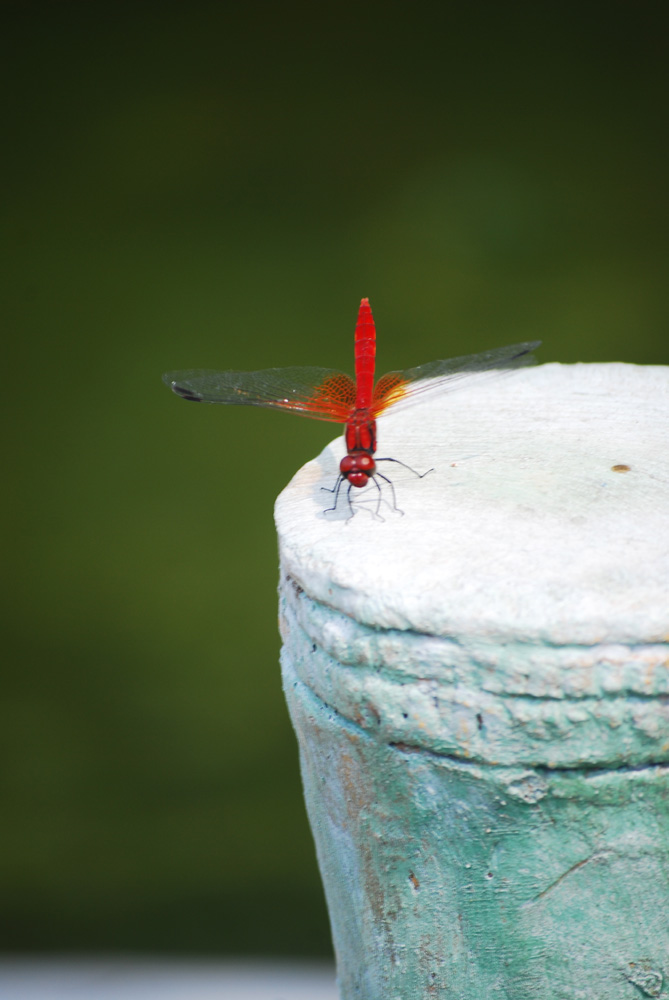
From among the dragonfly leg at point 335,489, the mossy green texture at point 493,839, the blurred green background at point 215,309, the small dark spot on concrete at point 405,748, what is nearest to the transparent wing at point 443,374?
the dragonfly leg at point 335,489

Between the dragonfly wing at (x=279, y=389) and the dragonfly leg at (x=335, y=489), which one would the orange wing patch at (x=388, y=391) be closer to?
the dragonfly wing at (x=279, y=389)

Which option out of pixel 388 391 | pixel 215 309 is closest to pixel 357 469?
pixel 388 391

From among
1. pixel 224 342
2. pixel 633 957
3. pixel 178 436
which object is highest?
pixel 224 342

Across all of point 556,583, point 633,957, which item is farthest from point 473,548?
point 633,957

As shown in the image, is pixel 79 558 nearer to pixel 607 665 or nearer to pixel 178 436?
pixel 178 436

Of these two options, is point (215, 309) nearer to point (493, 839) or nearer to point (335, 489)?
point (335, 489)

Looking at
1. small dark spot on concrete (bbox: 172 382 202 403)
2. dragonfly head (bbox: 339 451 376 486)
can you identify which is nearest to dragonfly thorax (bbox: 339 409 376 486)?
dragonfly head (bbox: 339 451 376 486)
